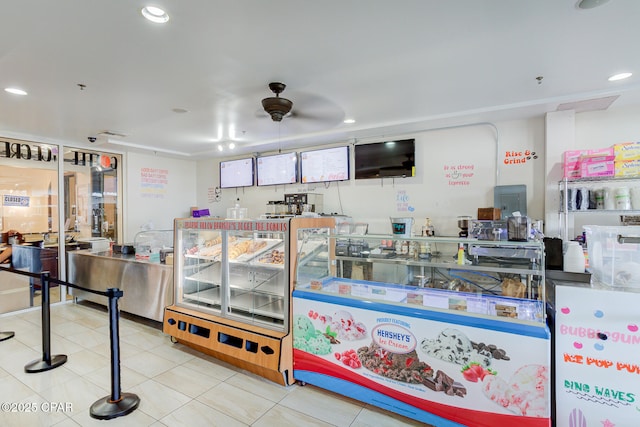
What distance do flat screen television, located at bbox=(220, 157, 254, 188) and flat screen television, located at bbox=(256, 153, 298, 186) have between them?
0.73ft

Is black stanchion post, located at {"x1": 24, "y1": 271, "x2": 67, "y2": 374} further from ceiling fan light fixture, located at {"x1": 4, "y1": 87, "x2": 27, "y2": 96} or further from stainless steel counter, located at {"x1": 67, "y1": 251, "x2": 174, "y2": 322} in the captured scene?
ceiling fan light fixture, located at {"x1": 4, "y1": 87, "x2": 27, "y2": 96}

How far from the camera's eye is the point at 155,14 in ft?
Answer: 6.25

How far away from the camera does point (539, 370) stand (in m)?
1.77

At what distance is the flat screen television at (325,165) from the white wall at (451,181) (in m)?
0.20

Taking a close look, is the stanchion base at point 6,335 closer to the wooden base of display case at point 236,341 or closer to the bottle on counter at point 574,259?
the wooden base of display case at point 236,341

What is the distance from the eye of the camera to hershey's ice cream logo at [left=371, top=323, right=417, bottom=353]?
2125mm

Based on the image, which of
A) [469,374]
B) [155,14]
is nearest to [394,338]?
[469,374]

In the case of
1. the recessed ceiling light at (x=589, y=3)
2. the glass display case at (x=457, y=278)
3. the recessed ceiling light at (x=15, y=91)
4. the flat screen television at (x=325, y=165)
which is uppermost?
the recessed ceiling light at (x=589, y=3)

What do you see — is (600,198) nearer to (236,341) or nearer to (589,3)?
(589,3)

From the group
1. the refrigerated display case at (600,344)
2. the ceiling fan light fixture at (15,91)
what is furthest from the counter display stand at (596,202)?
the ceiling fan light fixture at (15,91)

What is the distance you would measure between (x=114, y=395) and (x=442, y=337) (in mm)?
2484

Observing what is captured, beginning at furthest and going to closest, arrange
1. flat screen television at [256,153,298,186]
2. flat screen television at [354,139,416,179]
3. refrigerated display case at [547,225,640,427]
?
1. flat screen television at [256,153,298,186]
2. flat screen television at [354,139,416,179]
3. refrigerated display case at [547,225,640,427]

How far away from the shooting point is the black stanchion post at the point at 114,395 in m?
2.33

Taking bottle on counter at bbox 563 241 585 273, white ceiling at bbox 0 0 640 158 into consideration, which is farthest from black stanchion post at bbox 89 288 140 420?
bottle on counter at bbox 563 241 585 273
